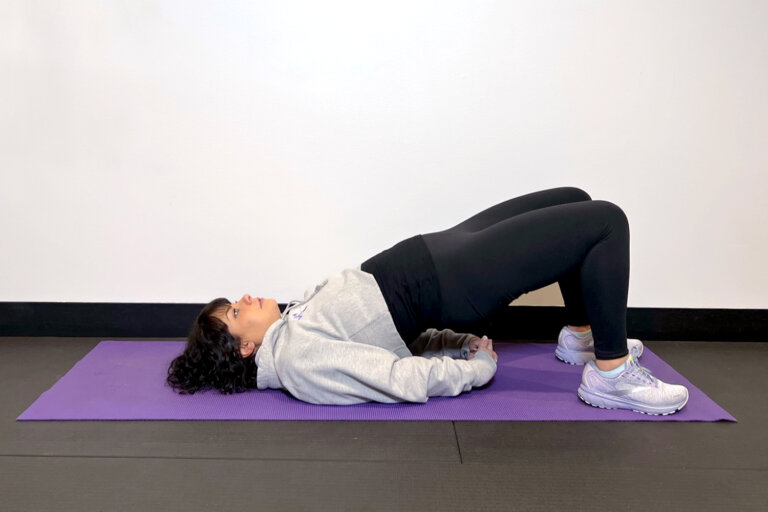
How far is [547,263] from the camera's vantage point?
2086 mm

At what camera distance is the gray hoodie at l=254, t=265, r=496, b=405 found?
2.16 m

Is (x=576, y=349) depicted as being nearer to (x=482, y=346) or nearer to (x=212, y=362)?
(x=482, y=346)

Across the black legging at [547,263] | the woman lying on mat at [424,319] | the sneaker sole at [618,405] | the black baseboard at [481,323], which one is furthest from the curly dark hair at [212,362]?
the sneaker sole at [618,405]

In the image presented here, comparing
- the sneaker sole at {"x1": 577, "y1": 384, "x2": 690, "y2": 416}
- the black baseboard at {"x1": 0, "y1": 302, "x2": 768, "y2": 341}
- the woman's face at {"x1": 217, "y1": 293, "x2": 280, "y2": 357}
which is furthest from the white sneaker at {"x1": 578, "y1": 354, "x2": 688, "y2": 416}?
the woman's face at {"x1": 217, "y1": 293, "x2": 280, "y2": 357}

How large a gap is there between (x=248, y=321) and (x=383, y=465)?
0.76 m

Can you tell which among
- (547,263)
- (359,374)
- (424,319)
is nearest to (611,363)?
(547,263)

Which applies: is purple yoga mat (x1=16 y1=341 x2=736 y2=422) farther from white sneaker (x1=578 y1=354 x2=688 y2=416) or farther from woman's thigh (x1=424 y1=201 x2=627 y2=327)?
woman's thigh (x1=424 y1=201 x2=627 y2=327)

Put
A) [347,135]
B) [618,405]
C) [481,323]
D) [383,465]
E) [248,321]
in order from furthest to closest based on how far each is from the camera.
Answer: [481,323] → [347,135] → [248,321] → [618,405] → [383,465]

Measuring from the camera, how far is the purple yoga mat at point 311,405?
2.16 metres

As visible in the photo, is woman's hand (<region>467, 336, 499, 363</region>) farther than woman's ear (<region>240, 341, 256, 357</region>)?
Yes

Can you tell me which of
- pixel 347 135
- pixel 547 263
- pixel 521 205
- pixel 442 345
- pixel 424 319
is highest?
pixel 347 135

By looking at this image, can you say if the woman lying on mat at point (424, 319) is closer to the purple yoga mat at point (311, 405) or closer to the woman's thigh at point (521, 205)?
the purple yoga mat at point (311, 405)

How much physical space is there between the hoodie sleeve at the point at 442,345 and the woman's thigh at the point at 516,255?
1.35ft

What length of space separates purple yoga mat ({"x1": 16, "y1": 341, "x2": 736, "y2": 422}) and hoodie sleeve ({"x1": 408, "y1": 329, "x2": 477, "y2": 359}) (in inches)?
6.9
